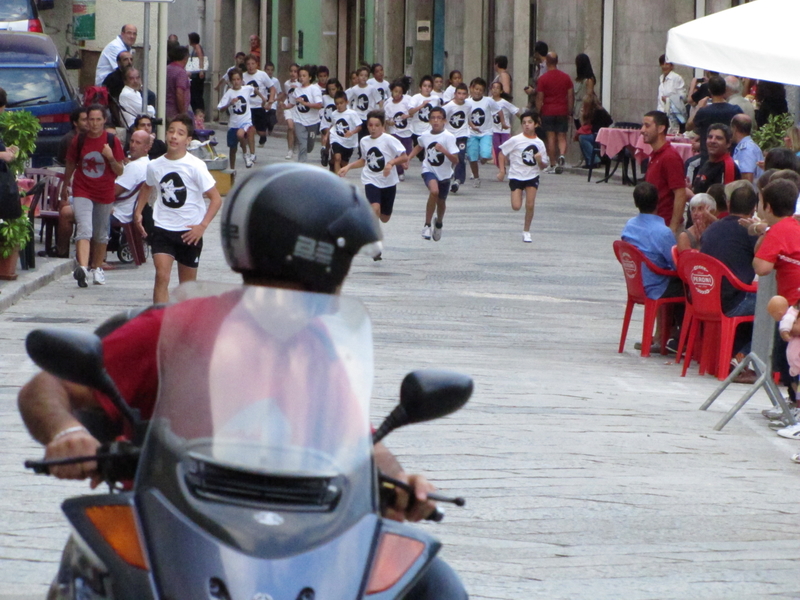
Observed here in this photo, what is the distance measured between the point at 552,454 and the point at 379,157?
1040cm

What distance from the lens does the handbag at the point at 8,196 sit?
11148 millimetres

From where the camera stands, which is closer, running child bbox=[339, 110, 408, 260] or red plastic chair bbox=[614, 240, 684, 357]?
red plastic chair bbox=[614, 240, 684, 357]

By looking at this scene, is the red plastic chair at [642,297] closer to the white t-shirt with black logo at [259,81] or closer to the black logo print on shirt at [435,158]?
the black logo print on shirt at [435,158]

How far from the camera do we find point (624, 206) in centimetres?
2277

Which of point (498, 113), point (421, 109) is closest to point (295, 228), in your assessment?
point (498, 113)

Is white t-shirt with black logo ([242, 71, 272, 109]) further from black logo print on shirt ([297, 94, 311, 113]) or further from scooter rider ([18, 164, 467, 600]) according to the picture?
scooter rider ([18, 164, 467, 600])

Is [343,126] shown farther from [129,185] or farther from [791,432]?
[791,432]

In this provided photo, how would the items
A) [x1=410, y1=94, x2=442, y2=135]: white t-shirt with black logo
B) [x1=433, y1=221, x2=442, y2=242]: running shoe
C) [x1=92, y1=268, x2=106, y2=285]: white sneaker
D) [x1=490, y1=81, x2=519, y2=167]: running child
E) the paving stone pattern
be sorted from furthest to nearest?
[x1=410, y1=94, x2=442, y2=135]: white t-shirt with black logo < [x1=490, y1=81, x2=519, y2=167]: running child < [x1=433, y1=221, x2=442, y2=242]: running shoe < [x1=92, y1=268, x2=106, y2=285]: white sneaker < the paving stone pattern

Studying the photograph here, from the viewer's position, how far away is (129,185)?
14.0m

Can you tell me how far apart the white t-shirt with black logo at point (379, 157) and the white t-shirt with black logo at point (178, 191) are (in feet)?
19.9

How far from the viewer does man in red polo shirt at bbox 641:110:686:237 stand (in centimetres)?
1257

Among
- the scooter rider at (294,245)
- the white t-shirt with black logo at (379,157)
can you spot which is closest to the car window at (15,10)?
the white t-shirt with black logo at (379,157)

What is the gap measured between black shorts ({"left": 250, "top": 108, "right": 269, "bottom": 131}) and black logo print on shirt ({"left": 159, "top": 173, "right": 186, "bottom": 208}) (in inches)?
707

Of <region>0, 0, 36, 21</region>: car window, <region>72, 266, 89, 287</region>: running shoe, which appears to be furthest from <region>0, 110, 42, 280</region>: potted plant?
<region>0, 0, 36, 21</region>: car window
